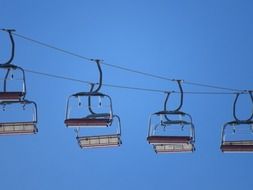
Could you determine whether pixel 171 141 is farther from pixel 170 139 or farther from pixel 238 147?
pixel 238 147

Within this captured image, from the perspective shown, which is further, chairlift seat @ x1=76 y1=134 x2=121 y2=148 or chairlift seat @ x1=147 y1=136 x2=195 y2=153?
chairlift seat @ x1=76 y1=134 x2=121 y2=148

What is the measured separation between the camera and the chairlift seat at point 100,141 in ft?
32.9

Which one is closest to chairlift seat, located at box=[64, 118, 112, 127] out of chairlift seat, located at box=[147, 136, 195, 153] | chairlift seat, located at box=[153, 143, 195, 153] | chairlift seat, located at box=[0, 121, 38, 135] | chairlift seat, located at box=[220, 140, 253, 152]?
chairlift seat, located at box=[0, 121, 38, 135]

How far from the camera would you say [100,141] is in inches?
397

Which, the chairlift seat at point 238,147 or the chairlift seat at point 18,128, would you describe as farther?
the chairlift seat at point 238,147

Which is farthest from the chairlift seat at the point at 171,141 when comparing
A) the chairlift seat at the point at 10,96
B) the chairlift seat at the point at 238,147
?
the chairlift seat at the point at 10,96

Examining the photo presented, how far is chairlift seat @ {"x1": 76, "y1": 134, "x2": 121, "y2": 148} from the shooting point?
32.9ft

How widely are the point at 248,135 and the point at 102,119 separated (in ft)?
19.9

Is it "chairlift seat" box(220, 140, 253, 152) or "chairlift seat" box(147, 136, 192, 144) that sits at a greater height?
"chairlift seat" box(147, 136, 192, 144)

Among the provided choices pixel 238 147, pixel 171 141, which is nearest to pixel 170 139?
pixel 171 141

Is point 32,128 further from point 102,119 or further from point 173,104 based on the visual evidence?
point 173,104

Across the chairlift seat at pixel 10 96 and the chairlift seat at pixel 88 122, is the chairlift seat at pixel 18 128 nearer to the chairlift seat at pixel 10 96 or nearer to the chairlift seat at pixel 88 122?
the chairlift seat at pixel 88 122

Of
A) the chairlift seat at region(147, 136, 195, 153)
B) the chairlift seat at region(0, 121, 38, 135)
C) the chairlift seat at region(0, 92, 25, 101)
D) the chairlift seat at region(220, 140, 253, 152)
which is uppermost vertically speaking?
the chairlift seat at region(0, 92, 25, 101)

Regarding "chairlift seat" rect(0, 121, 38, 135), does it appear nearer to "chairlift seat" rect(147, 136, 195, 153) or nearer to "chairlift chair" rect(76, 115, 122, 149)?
"chairlift chair" rect(76, 115, 122, 149)
